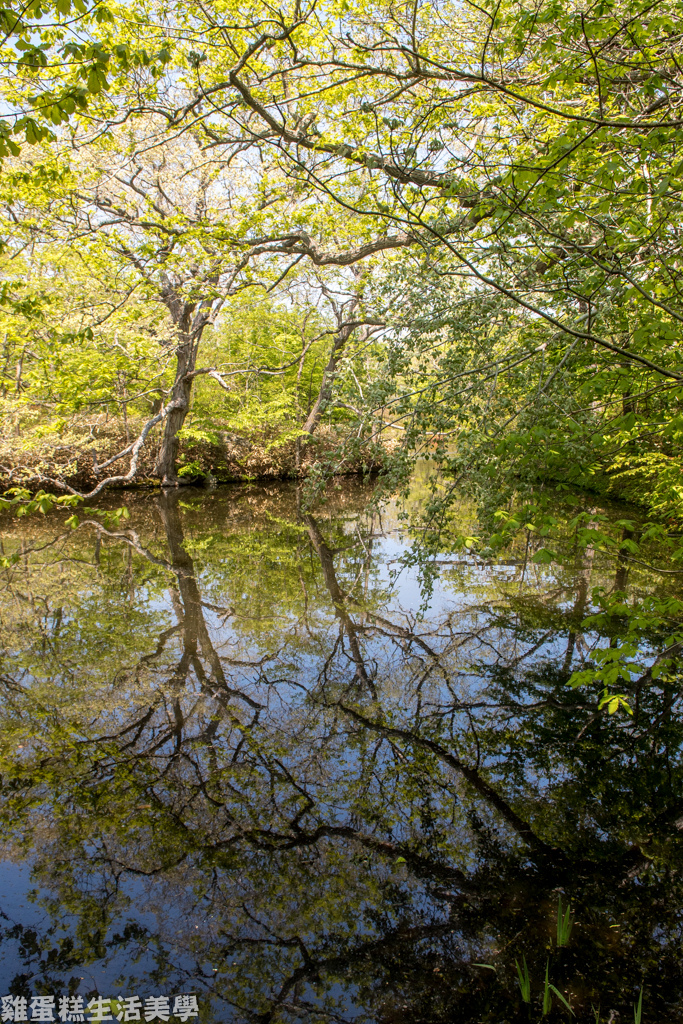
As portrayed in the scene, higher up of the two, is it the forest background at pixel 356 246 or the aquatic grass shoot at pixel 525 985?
the forest background at pixel 356 246

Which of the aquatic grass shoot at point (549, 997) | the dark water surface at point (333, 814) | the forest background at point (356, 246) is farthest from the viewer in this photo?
the forest background at point (356, 246)

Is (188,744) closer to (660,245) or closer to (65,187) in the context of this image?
(660,245)

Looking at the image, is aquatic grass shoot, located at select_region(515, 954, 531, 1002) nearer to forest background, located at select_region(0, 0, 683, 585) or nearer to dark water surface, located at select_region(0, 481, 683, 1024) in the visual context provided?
dark water surface, located at select_region(0, 481, 683, 1024)

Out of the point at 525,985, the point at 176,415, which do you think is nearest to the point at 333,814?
the point at 525,985

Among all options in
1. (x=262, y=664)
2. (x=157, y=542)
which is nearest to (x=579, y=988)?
(x=262, y=664)

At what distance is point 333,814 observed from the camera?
156 inches

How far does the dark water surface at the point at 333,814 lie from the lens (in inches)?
111

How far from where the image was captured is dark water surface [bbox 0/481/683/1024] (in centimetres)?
282

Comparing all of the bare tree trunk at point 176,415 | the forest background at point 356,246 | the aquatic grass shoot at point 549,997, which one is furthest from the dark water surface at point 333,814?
the bare tree trunk at point 176,415

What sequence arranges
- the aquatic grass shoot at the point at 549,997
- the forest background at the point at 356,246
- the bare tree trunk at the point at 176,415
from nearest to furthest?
the aquatic grass shoot at the point at 549,997 < the forest background at the point at 356,246 < the bare tree trunk at the point at 176,415

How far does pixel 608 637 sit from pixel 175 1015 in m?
5.38

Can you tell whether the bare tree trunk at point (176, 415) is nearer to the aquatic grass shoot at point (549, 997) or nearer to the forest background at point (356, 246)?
the forest background at point (356, 246)

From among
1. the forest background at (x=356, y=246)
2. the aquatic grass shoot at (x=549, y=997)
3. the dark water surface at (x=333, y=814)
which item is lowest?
the aquatic grass shoot at (x=549, y=997)

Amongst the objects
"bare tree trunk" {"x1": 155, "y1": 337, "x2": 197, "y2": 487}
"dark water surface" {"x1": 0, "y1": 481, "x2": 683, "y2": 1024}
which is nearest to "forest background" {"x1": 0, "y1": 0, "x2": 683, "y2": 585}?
"bare tree trunk" {"x1": 155, "y1": 337, "x2": 197, "y2": 487}
